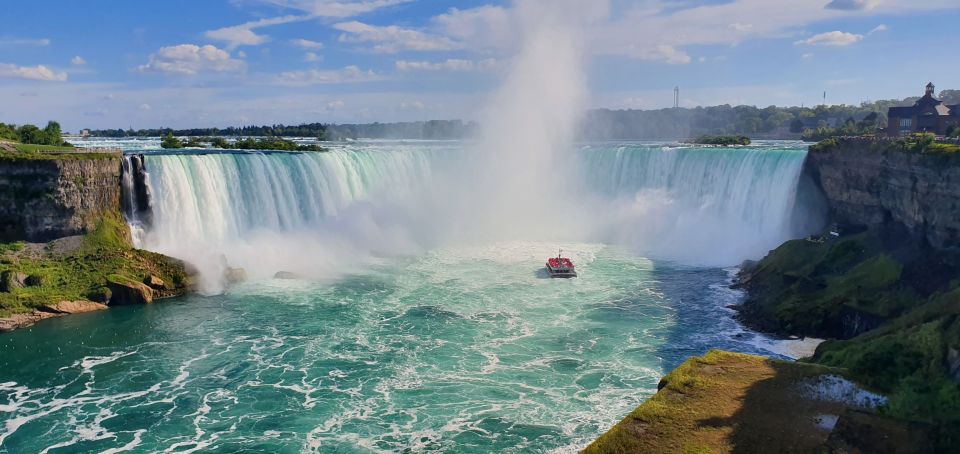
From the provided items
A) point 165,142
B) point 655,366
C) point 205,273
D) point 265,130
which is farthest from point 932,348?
point 265,130

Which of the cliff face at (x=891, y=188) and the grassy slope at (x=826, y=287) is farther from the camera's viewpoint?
the cliff face at (x=891, y=188)

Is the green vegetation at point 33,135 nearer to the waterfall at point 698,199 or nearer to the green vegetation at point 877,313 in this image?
the waterfall at point 698,199

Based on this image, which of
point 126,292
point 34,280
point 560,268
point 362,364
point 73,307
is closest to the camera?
point 362,364

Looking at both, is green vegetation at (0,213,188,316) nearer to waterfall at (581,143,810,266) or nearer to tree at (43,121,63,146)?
tree at (43,121,63,146)

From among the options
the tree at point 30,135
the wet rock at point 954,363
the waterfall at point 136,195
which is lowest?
the wet rock at point 954,363

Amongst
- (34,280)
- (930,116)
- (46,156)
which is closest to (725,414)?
(34,280)

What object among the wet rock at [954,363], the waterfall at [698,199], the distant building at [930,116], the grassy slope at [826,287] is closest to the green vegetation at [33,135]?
the waterfall at [698,199]

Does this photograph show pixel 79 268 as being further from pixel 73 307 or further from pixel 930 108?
pixel 930 108
